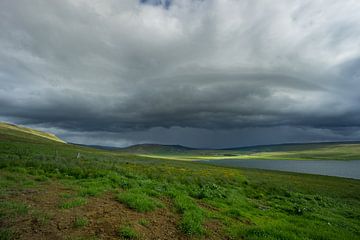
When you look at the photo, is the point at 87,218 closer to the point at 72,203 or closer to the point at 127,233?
the point at 72,203

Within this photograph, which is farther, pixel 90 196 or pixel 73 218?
pixel 90 196

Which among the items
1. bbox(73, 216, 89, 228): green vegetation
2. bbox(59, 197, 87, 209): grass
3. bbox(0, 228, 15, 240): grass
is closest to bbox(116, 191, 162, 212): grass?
bbox(59, 197, 87, 209): grass

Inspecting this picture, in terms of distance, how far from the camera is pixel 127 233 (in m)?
A: 8.24

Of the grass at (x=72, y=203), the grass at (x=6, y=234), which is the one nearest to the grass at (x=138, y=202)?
the grass at (x=72, y=203)

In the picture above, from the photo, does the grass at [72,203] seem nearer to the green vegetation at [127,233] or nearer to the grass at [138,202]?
the grass at [138,202]

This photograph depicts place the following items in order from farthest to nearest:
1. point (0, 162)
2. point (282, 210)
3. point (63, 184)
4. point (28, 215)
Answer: point (0, 162)
point (282, 210)
point (63, 184)
point (28, 215)

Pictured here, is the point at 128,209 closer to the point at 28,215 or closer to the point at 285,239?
the point at 28,215

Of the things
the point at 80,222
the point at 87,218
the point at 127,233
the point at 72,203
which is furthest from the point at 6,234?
the point at 127,233

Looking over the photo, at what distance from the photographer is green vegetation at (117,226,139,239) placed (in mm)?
8164

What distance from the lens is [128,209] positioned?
11000mm

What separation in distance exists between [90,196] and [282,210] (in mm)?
13671

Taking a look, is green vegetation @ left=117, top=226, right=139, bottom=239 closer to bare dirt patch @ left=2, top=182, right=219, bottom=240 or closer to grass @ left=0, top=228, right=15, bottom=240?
bare dirt patch @ left=2, top=182, right=219, bottom=240

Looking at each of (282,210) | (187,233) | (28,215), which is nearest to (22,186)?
(28,215)

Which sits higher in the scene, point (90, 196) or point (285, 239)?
point (90, 196)
